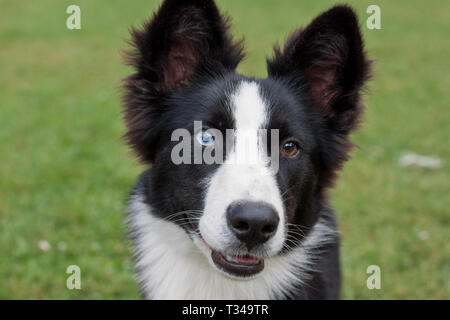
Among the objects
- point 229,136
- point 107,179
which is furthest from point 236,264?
point 107,179

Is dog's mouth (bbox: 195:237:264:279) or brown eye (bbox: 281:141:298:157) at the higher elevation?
brown eye (bbox: 281:141:298:157)

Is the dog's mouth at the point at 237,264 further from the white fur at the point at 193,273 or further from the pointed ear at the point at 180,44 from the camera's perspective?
the pointed ear at the point at 180,44

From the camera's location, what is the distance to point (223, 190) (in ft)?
9.43

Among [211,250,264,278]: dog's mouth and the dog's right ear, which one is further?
the dog's right ear

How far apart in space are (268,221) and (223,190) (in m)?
0.31

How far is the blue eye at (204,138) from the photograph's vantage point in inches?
123

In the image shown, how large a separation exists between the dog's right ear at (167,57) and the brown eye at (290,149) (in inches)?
28.7

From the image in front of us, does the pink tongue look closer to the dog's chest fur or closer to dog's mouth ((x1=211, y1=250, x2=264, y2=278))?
dog's mouth ((x1=211, y1=250, x2=264, y2=278))

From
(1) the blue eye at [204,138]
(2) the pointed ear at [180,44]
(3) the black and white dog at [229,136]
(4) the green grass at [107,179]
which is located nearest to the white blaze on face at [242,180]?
(3) the black and white dog at [229,136]

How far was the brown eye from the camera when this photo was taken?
10.6 ft

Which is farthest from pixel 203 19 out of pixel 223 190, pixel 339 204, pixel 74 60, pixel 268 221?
pixel 74 60

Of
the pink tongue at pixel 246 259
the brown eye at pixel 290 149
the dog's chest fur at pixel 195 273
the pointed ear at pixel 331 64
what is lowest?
the dog's chest fur at pixel 195 273

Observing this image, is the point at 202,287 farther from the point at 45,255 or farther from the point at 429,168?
the point at 429,168

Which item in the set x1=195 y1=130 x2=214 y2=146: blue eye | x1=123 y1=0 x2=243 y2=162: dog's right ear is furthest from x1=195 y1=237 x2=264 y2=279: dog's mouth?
x1=123 y1=0 x2=243 y2=162: dog's right ear
